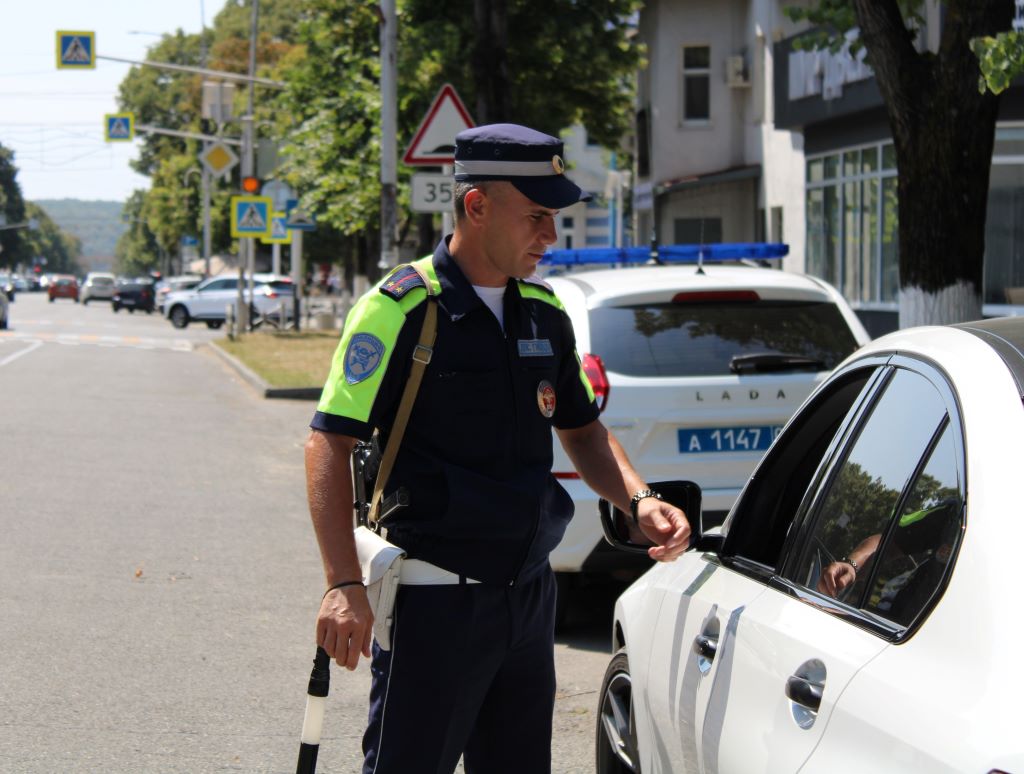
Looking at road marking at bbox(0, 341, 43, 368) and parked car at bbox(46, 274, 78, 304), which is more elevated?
parked car at bbox(46, 274, 78, 304)

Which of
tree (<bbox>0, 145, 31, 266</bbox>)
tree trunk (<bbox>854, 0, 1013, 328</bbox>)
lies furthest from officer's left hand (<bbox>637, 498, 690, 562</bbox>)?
tree (<bbox>0, 145, 31, 266</bbox>)

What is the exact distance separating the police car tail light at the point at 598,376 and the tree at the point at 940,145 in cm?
280

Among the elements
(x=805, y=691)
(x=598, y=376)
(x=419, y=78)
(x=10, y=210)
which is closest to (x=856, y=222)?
(x=419, y=78)

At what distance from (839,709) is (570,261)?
6.45 metres

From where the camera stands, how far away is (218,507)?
11.1 metres

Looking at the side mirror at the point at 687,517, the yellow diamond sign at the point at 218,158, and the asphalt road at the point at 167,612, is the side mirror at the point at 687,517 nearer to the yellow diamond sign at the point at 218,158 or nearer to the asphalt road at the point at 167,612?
the asphalt road at the point at 167,612

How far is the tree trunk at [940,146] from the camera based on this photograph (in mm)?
8609

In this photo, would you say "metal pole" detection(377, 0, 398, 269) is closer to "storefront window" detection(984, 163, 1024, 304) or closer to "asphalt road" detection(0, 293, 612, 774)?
"asphalt road" detection(0, 293, 612, 774)

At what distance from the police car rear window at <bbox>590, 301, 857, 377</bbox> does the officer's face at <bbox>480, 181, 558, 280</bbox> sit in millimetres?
3700

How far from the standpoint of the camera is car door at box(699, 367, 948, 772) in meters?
2.50

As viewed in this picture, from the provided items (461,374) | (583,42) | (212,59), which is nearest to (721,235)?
(583,42)

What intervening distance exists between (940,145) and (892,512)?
631cm

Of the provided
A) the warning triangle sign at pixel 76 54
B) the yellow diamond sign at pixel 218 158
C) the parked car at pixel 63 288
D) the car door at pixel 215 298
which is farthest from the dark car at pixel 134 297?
the warning triangle sign at pixel 76 54

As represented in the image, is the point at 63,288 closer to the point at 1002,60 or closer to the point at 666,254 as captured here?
the point at 666,254
